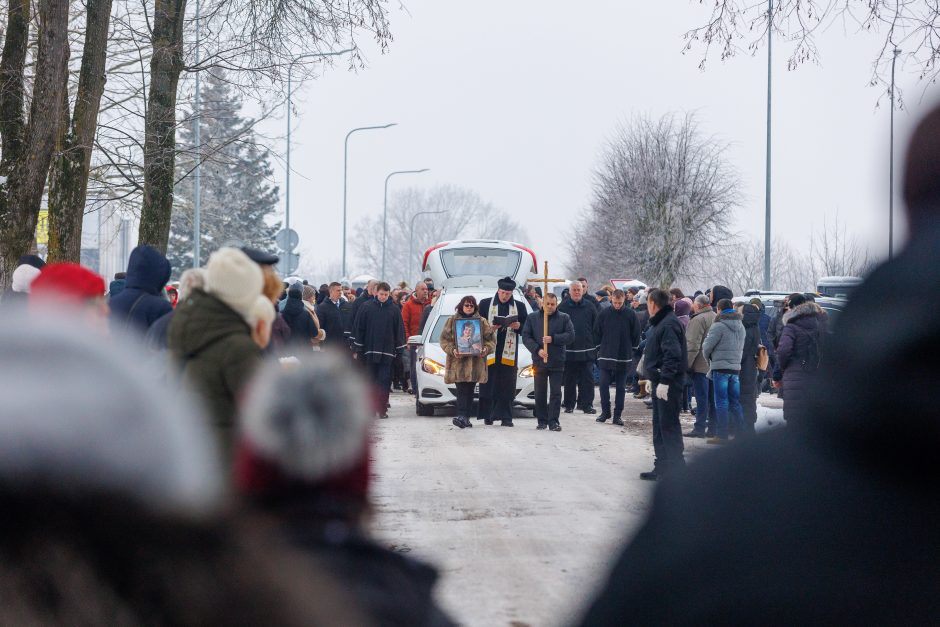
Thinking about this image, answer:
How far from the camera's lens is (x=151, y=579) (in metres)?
1.14

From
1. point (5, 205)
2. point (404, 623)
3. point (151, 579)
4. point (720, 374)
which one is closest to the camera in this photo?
point (151, 579)

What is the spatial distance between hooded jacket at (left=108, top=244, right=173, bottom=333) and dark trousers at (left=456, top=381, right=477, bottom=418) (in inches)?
334

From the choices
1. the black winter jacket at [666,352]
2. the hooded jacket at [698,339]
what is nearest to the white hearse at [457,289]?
the hooded jacket at [698,339]

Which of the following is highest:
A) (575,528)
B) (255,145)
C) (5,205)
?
(255,145)

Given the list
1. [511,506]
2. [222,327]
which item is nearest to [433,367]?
[511,506]

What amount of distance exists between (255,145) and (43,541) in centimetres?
1664

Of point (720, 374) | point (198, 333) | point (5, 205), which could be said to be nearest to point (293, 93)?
point (5, 205)

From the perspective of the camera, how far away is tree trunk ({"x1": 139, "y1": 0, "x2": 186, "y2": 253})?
1581 cm

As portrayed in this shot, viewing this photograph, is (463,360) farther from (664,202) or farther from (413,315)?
(664,202)

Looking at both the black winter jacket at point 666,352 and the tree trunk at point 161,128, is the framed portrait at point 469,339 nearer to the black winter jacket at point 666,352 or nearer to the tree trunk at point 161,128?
the tree trunk at point 161,128

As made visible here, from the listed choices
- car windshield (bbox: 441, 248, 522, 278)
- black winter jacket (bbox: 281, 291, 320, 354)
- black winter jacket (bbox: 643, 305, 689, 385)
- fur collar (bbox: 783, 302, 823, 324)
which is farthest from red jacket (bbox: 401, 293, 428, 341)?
black winter jacket (bbox: 643, 305, 689, 385)

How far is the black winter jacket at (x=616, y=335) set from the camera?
18016 mm

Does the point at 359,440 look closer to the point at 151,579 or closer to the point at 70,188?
the point at 151,579

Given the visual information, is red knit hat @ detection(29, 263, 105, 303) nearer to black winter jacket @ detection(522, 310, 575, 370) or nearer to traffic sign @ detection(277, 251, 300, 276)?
black winter jacket @ detection(522, 310, 575, 370)
